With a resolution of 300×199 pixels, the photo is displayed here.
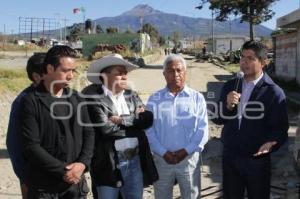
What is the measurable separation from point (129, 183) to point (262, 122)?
3.74 ft

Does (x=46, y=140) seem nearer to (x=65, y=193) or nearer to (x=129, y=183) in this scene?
(x=65, y=193)

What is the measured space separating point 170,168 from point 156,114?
449 mm

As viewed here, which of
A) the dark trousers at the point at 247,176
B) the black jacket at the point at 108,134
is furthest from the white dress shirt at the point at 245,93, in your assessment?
the black jacket at the point at 108,134

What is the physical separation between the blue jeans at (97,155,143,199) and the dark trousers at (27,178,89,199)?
33cm

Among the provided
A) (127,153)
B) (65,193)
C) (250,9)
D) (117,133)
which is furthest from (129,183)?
(250,9)

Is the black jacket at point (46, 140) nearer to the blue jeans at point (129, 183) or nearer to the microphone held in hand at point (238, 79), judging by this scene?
the blue jeans at point (129, 183)

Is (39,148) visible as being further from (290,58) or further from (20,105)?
(290,58)

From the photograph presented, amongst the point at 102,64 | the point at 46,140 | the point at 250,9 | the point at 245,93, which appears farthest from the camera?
the point at 250,9

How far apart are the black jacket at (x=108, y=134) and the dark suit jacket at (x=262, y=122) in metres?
0.69

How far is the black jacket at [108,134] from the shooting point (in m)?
3.91

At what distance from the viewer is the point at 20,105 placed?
3496mm

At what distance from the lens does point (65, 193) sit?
11.7 feet

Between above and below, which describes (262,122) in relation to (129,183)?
above

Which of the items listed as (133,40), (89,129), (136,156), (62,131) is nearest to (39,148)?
(62,131)
